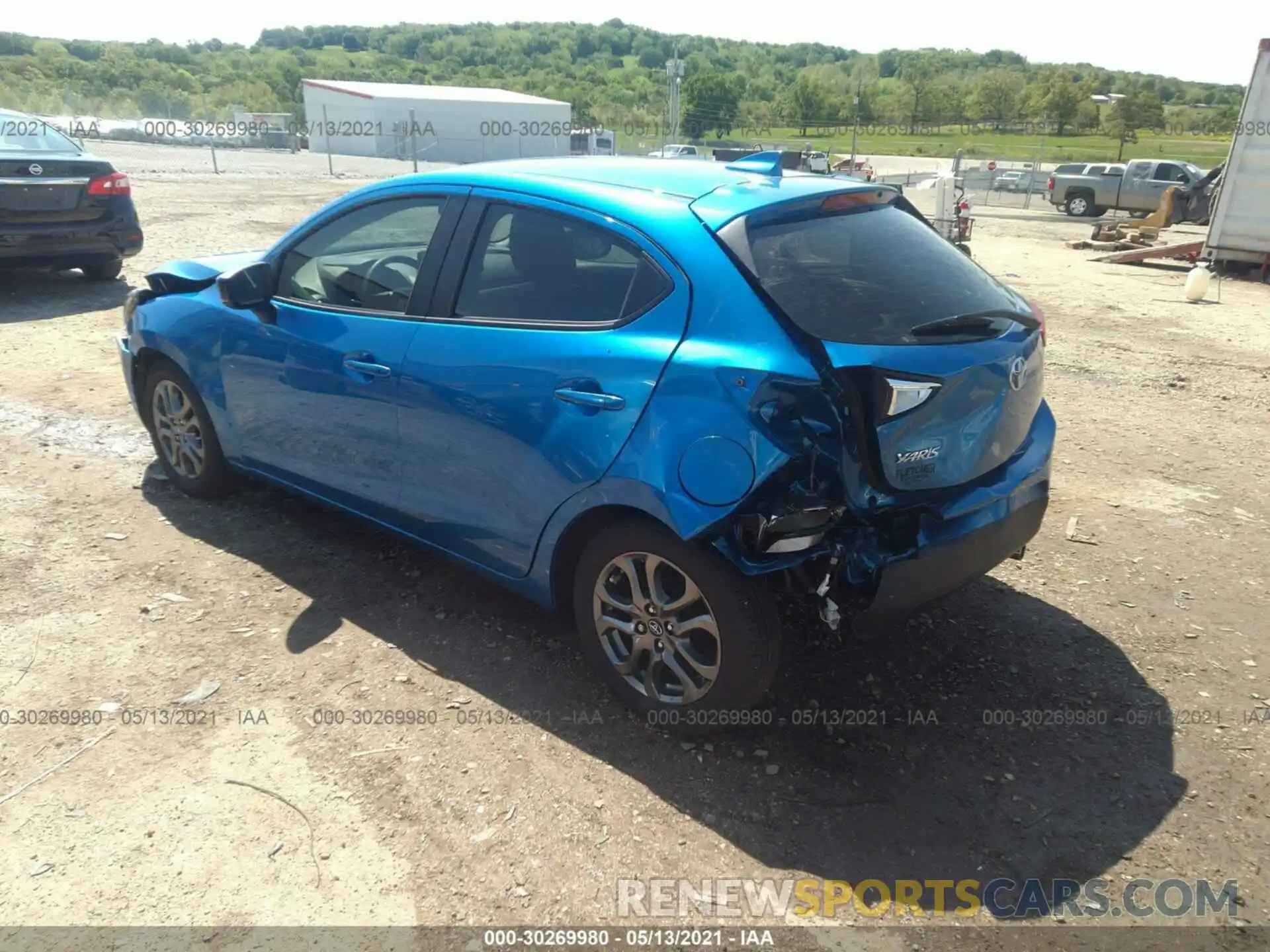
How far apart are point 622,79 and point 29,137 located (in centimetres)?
12241

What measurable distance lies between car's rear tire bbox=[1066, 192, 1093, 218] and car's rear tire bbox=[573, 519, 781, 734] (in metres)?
28.9

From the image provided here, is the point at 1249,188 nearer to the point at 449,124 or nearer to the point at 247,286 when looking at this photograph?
the point at 247,286

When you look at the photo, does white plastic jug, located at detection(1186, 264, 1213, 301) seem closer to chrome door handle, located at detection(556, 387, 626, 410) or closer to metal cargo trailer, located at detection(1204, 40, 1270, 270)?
metal cargo trailer, located at detection(1204, 40, 1270, 270)

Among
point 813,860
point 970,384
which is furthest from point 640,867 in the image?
point 970,384

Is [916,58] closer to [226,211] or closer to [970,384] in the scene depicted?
[226,211]

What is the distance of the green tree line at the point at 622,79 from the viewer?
72.9m

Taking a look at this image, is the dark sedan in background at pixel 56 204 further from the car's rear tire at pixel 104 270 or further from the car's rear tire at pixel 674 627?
the car's rear tire at pixel 674 627

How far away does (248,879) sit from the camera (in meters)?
2.47

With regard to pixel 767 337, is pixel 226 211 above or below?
below

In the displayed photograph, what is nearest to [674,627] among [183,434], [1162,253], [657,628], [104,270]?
[657,628]

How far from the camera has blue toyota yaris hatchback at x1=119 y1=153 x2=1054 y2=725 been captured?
2.66 meters

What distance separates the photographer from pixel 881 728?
3.14 metres

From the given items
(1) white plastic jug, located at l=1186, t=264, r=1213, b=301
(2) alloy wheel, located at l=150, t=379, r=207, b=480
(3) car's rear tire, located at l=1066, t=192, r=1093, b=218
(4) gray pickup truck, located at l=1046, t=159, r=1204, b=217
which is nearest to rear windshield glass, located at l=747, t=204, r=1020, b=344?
(2) alloy wheel, located at l=150, t=379, r=207, b=480

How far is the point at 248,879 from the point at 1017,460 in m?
2.70
